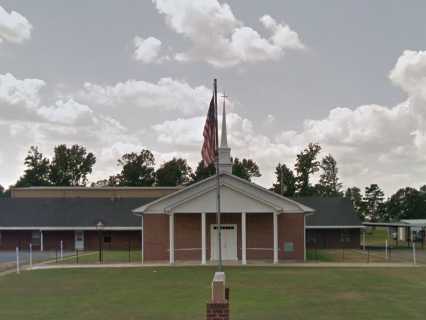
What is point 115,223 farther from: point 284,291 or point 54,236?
point 284,291

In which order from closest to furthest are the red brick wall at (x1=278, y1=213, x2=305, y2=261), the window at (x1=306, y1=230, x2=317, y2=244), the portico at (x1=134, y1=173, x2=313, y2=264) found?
the portico at (x1=134, y1=173, x2=313, y2=264) → the red brick wall at (x1=278, y1=213, x2=305, y2=261) → the window at (x1=306, y1=230, x2=317, y2=244)

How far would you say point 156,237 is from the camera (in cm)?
3750

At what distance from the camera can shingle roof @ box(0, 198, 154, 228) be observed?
5222 centimetres

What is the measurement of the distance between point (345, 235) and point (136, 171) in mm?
59688

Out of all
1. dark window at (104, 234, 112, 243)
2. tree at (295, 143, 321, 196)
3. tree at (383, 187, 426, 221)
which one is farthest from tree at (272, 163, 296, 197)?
dark window at (104, 234, 112, 243)

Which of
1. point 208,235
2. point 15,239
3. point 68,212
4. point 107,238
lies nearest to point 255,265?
point 208,235

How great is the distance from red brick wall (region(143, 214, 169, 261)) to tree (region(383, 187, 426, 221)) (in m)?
83.1

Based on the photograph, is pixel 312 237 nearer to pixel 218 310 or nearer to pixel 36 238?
pixel 36 238

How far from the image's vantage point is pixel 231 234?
37875mm

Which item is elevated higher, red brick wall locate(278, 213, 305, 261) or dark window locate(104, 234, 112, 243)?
red brick wall locate(278, 213, 305, 261)

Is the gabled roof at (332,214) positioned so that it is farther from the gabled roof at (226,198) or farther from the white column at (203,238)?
the white column at (203,238)

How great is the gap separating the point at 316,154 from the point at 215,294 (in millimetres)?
84264

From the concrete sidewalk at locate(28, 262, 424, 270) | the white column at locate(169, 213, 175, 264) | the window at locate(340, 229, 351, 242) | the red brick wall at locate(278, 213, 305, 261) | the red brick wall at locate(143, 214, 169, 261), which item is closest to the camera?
the concrete sidewalk at locate(28, 262, 424, 270)

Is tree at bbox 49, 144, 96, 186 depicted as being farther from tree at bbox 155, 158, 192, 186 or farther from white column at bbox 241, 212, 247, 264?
white column at bbox 241, 212, 247, 264
